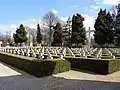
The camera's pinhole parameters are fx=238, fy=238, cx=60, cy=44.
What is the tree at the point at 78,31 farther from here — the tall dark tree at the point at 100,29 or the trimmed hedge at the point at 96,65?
the trimmed hedge at the point at 96,65

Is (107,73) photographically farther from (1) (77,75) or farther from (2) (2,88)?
(2) (2,88)

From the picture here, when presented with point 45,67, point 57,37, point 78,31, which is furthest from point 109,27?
point 45,67

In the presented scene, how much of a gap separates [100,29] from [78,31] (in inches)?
265

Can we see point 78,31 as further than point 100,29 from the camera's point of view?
Yes

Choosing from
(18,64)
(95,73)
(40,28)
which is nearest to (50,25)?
(40,28)

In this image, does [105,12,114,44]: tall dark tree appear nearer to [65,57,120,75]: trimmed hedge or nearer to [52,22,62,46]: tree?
[52,22,62,46]: tree

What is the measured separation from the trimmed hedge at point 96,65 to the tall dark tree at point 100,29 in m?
32.5

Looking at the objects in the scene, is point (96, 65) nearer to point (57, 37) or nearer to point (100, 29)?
point (100, 29)

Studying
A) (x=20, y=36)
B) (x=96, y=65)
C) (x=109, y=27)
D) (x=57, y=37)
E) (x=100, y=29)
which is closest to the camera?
(x=96, y=65)

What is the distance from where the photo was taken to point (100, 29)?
4919 cm

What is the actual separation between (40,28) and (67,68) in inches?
2325

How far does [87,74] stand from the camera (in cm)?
1454

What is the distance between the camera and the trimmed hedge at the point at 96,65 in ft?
46.8

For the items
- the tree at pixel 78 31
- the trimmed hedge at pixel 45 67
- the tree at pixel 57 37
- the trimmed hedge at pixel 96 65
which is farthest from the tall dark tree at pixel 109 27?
the trimmed hedge at pixel 45 67
